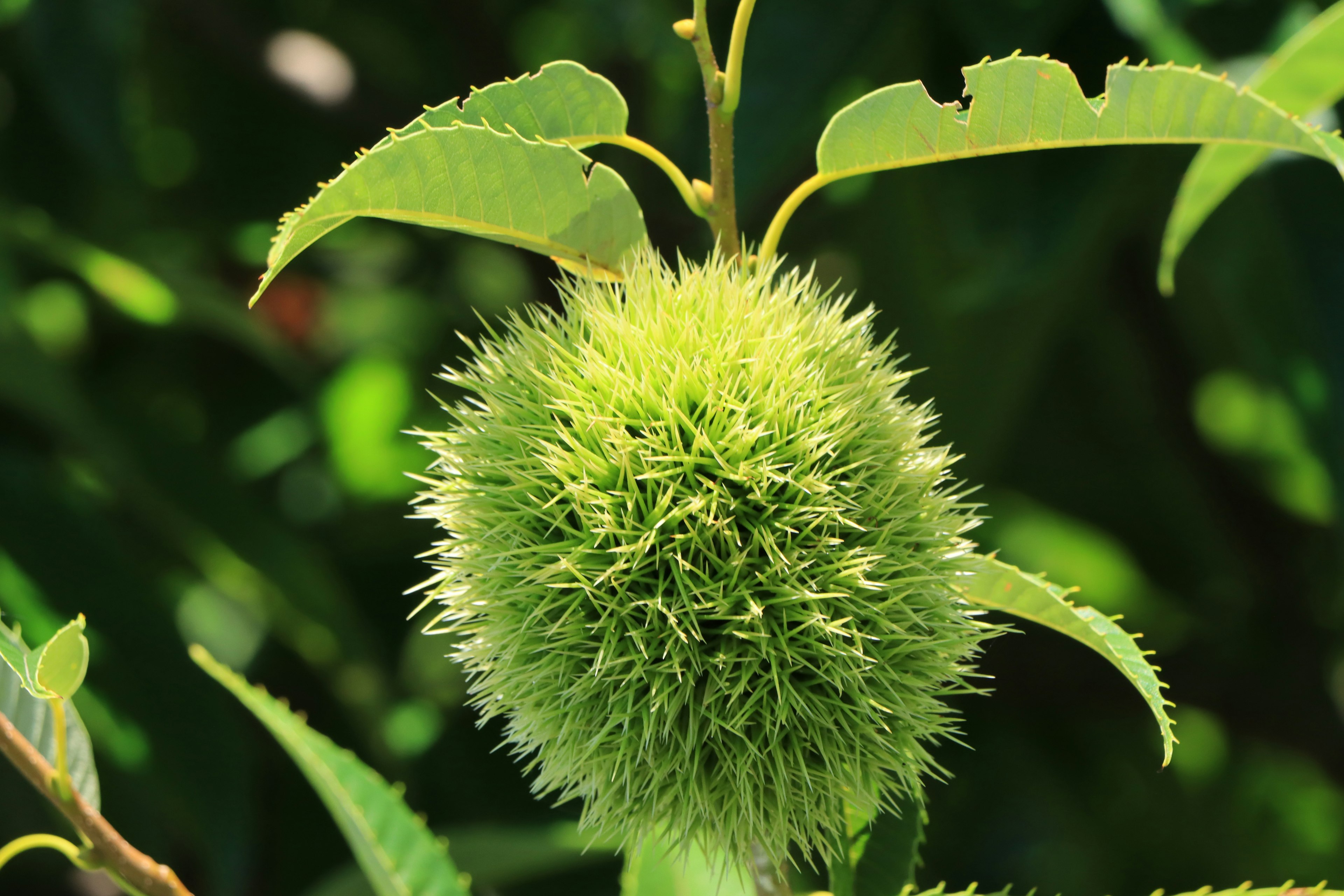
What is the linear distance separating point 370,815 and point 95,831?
18cm

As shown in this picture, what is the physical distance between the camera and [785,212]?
2.04ft

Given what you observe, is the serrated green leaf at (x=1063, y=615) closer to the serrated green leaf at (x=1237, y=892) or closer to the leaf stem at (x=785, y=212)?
the serrated green leaf at (x=1237, y=892)

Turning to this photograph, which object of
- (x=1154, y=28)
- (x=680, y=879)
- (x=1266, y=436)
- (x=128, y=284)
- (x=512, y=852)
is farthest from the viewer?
(x=1266, y=436)

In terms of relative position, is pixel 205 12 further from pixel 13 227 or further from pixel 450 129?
pixel 450 129

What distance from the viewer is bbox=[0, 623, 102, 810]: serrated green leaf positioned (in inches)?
27.6

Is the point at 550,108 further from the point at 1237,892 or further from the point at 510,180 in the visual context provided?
the point at 1237,892

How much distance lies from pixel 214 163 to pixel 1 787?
1.03m

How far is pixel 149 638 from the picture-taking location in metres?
1.48

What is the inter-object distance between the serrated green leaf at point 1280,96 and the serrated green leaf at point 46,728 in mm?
749

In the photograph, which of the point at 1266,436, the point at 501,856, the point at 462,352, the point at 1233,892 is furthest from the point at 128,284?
the point at 1266,436

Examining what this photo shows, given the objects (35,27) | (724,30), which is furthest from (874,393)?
(35,27)

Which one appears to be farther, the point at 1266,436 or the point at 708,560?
the point at 1266,436

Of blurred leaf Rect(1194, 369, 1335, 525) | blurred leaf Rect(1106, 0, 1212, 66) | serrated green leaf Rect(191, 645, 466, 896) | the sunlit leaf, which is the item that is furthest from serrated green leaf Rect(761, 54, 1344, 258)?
blurred leaf Rect(1194, 369, 1335, 525)

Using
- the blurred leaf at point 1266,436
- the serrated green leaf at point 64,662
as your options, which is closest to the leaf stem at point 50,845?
the serrated green leaf at point 64,662
